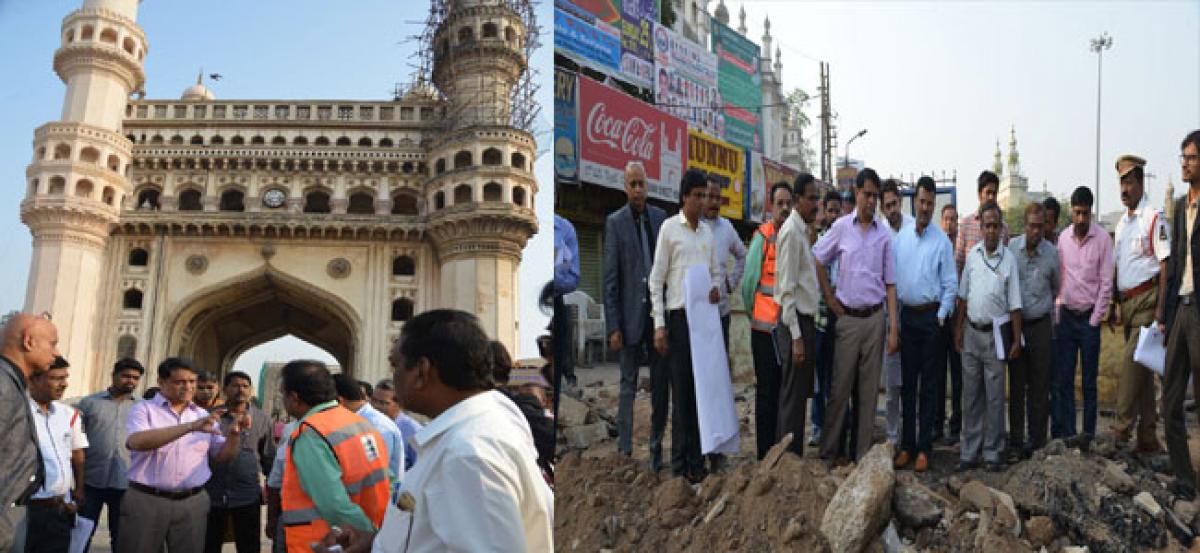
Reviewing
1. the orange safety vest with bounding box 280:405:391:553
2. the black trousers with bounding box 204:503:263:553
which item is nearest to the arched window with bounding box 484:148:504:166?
the black trousers with bounding box 204:503:263:553

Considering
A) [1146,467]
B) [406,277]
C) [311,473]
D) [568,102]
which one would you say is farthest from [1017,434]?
[406,277]

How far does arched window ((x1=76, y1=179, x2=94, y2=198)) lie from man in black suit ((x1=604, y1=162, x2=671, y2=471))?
15512 millimetres

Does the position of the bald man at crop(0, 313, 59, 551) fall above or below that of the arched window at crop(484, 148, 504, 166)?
below

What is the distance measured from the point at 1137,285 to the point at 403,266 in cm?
1489

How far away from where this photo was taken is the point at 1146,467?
2.53 meters

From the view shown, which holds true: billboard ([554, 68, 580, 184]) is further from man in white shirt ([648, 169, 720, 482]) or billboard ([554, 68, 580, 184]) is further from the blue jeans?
the blue jeans

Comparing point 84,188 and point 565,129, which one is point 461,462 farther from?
point 84,188

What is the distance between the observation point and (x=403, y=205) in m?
16.4

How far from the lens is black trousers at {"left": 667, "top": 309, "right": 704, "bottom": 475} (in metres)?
1.82

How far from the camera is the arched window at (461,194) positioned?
40.5 ft

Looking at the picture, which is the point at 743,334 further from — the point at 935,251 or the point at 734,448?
the point at 935,251

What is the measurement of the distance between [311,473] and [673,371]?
99 cm

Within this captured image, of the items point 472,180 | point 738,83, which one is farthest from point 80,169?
point 738,83

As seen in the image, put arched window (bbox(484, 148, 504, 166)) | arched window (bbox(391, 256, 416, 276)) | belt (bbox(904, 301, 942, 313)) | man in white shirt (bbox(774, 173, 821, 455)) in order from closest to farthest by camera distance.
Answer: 1. man in white shirt (bbox(774, 173, 821, 455))
2. belt (bbox(904, 301, 942, 313))
3. arched window (bbox(484, 148, 504, 166))
4. arched window (bbox(391, 256, 416, 276))
